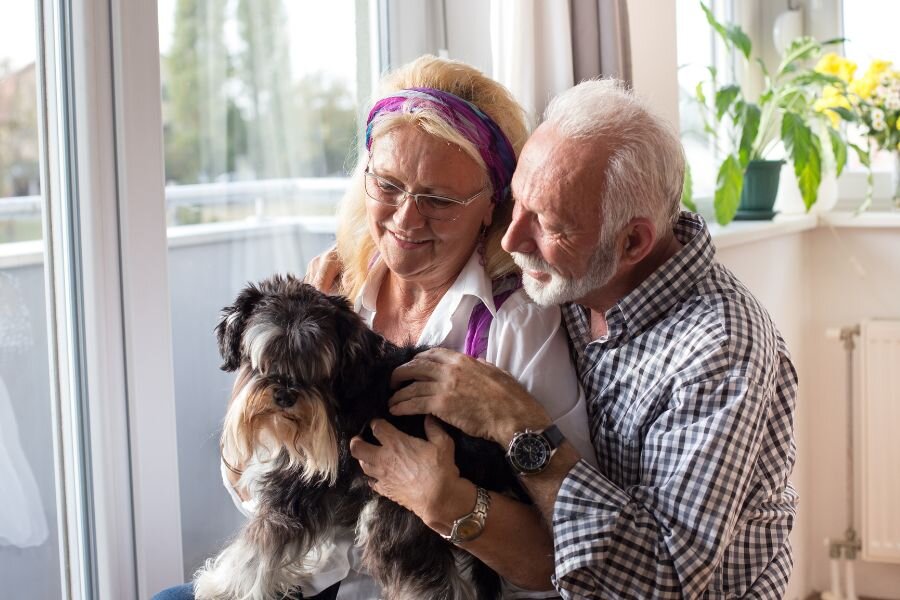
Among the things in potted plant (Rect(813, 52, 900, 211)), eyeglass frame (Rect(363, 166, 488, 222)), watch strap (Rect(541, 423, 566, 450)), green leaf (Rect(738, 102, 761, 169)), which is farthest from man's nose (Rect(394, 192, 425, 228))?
potted plant (Rect(813, 52, 900, 211))

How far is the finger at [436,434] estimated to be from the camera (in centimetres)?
165

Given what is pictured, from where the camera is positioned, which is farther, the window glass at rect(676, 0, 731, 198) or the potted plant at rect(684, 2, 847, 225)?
the window glass at rect(676, 0, 731, 198)

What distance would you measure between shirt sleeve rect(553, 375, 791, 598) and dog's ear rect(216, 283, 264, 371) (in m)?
0.56

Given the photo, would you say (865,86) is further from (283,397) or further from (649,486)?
(283,397)

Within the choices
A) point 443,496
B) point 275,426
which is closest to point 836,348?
point 443,496

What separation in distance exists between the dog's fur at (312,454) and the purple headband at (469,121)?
40 cm

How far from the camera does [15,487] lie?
1.87m

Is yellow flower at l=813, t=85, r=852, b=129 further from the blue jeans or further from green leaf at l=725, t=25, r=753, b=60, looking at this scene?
the blue jeans

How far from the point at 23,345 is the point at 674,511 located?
3.96 feet

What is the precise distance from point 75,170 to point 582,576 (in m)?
1.17

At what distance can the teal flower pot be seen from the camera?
11.7ft

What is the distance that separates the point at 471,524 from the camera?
161 centimetres

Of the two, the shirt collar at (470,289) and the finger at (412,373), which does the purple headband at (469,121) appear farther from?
the finger at (412,373)

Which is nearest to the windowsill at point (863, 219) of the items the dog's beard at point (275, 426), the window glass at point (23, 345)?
the dog's beard at point (275, 426)
